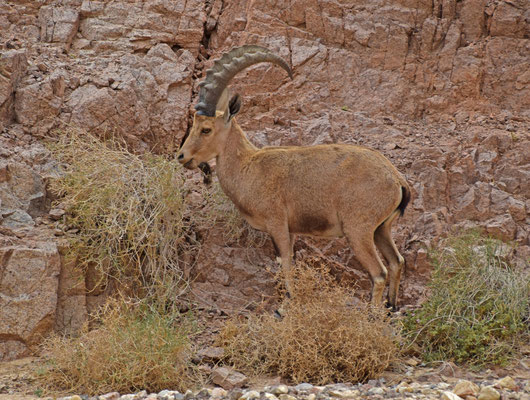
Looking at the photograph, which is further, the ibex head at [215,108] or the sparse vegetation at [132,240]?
the ibex head at [215,108]

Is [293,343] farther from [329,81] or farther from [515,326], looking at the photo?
[329,81]

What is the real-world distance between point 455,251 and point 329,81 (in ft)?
12.2

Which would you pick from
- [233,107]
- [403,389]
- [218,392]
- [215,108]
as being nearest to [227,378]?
[218,392]

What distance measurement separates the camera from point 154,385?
5.75 metres

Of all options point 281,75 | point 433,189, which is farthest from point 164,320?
point 281,75

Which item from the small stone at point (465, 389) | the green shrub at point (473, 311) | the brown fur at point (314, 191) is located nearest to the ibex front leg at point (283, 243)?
the brown fur at point (314, 191)

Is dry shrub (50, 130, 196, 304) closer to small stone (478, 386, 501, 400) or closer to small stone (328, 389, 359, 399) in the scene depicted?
small stone (328, 389, 359, 399)

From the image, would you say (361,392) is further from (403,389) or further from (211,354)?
(211,354)

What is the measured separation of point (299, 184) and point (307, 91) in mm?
2808

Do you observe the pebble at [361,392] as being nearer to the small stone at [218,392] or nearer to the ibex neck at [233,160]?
the small stone at [218,392]

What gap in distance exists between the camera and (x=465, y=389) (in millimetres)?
5328

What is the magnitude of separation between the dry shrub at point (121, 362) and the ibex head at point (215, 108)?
7.89ft

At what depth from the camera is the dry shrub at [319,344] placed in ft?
19.5

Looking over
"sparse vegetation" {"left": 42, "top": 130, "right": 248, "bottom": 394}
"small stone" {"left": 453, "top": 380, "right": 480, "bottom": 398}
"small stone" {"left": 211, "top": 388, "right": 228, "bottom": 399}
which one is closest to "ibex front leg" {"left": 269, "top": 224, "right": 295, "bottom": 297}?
"sparse vegetation" {"left": 42, "top": 130, "right": 248, "bottom": 394}
